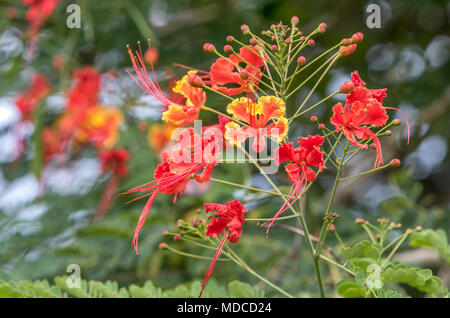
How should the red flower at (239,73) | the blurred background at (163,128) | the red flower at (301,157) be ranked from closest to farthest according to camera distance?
the red flower at (301,157) → the red flower at (239,73) → the blurred background at (163,128)

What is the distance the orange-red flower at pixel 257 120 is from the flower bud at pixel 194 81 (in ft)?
0.20

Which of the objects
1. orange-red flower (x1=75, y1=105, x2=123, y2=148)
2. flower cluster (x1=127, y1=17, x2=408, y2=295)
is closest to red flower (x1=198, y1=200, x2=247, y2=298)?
flower cluster (x1=127, y1=17, x2=408, y2=295)

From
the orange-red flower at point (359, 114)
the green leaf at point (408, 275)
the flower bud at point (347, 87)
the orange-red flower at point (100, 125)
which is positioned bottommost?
the green leaf at point (408, 275)

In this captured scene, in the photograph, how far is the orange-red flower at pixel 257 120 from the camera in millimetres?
867

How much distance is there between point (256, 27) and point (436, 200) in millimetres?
1342

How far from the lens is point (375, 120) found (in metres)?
0.89

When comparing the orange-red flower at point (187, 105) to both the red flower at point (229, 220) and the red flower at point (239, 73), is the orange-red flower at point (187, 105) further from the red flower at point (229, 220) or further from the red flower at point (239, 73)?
the red flower at point (229, 220)

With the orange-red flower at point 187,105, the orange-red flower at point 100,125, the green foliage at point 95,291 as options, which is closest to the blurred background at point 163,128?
the orange-red flower at point 100,125

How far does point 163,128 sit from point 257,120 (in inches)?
55.0

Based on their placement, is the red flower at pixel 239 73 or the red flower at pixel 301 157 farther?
the red flower at pixel 239 73

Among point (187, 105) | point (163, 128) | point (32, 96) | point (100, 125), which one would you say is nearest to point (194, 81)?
point (187, 105)

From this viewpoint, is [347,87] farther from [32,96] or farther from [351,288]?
[32,96]

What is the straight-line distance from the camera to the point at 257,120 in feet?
3.00
